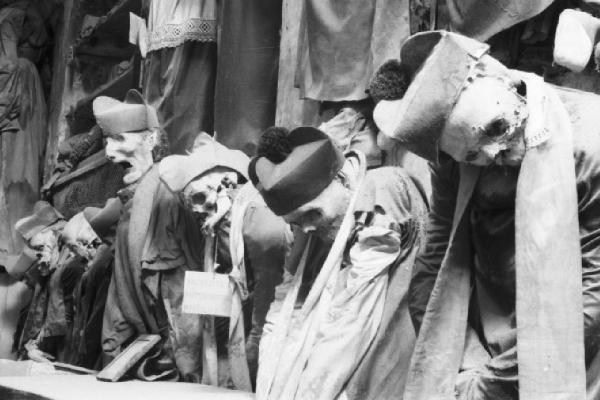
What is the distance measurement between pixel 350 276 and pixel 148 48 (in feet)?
11.3

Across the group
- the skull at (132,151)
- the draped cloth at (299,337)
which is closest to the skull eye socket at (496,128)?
the draped cloth at (299,337)

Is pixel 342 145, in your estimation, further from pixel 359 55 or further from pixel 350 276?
pixel 350 276

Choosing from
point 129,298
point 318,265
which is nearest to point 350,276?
point 318,265

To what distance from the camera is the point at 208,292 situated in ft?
16.9

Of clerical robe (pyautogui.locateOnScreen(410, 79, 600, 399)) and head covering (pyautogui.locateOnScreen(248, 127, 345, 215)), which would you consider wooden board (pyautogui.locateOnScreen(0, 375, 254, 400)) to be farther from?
clerical robe (pyautogui.locateOnScreen(410, 79, 600, 399))

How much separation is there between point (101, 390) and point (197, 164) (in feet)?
3.08

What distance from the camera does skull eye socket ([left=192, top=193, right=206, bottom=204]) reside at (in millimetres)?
5453

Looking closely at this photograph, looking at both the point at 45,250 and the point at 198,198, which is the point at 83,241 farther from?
the point at 198,198

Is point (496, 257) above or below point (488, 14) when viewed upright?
below

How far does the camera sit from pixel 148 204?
20.2 feet

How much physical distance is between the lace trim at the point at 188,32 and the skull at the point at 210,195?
1673 millimetres

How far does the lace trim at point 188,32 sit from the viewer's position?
276 inches

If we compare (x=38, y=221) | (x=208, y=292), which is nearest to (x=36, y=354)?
(x=38, y=221)

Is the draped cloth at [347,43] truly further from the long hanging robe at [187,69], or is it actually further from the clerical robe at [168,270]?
the long hanging robe at [187,69]
